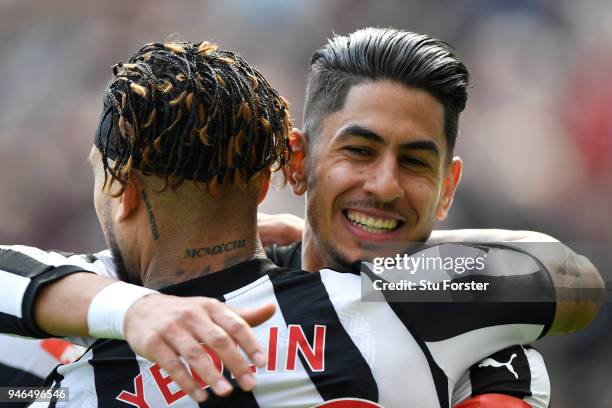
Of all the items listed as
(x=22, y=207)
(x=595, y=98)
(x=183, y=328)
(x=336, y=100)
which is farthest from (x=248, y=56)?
(x=183, y=328)

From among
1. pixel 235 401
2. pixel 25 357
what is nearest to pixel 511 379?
pixel 235 401

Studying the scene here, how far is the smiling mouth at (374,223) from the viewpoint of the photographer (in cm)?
271

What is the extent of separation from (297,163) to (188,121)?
789 mm

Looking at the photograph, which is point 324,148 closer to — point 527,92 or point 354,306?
point 354,306

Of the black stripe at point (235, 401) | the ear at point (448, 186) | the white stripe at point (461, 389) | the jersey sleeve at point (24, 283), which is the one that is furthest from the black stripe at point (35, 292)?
the ear at point (448, 186)

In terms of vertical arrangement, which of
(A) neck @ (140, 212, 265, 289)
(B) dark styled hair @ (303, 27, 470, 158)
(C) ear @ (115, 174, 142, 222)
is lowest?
(A) neck @ (140, 212, 265, 289)

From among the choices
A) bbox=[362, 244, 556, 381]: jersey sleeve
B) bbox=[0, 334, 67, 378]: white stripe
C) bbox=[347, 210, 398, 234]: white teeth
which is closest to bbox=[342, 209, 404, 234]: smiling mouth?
bbox=[347, 210, 398, 234]: white teeth

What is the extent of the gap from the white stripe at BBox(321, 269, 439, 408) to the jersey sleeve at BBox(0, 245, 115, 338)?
663 mm

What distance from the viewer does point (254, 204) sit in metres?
2.37

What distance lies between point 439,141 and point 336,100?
36cm

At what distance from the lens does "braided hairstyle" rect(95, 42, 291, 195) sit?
220 centimetres

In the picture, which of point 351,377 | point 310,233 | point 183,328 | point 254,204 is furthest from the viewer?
point 310,233

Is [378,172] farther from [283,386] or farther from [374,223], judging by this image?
[283,386]

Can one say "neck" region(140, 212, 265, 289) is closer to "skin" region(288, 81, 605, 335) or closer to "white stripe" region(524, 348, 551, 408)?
"skin" region(288, 81, 605, 335)
